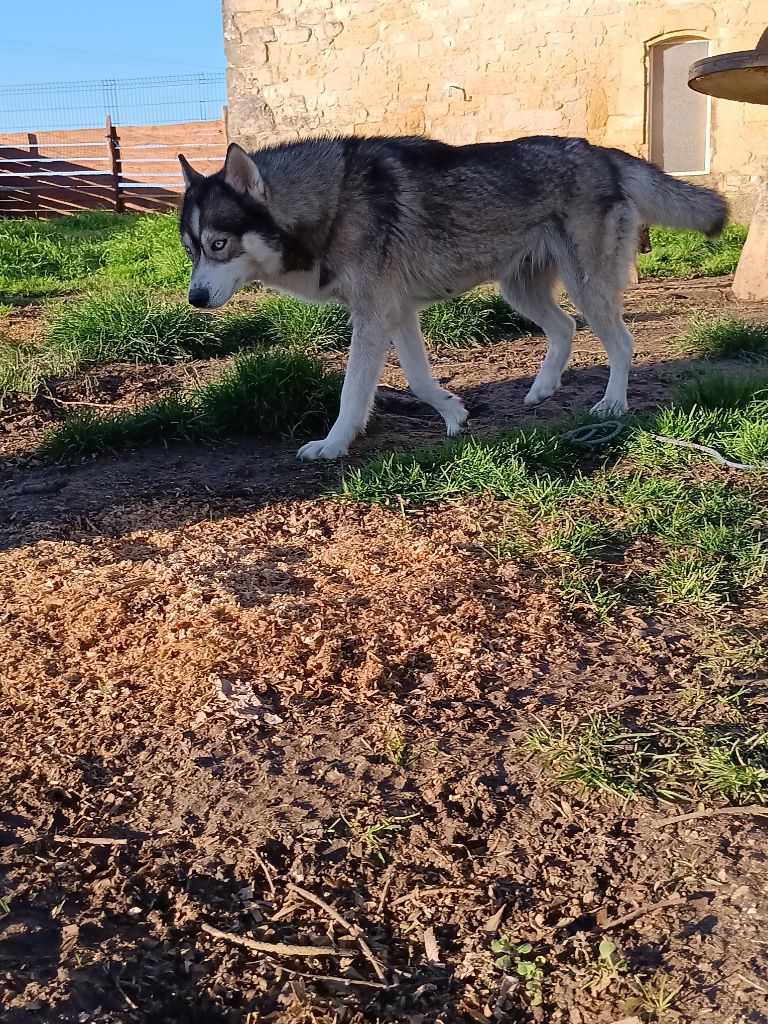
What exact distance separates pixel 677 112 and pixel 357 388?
10239 millimetres

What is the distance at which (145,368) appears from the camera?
6.16 meters

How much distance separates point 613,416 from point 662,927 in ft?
10.7

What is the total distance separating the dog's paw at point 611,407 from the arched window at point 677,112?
28.5 ft

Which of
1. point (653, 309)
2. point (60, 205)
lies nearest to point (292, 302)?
point (653, 309)

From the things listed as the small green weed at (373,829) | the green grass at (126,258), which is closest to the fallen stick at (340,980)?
the small green weed at (373,829)

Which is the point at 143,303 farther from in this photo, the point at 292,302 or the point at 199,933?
the point at 199,933

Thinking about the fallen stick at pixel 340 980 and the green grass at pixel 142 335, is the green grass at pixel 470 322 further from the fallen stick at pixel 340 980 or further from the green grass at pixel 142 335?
the fallen stick at pixel 340 980

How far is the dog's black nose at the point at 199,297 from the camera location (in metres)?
4.70

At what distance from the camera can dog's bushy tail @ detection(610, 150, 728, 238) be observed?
17.8ft

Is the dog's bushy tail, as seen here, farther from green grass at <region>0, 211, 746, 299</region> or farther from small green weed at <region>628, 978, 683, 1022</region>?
small green weed at <region>628, 978, 683, 1022</region>

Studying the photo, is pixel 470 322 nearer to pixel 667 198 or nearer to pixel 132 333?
pixel 667 198

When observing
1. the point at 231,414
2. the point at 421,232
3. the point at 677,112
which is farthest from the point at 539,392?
the point at 677,112

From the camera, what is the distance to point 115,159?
18.9 m

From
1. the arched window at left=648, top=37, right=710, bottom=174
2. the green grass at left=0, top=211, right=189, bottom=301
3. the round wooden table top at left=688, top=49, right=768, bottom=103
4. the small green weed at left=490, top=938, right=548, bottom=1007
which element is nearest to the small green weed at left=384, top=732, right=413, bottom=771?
the small green weed at left=490, top=938, right=548, bottom=1007
